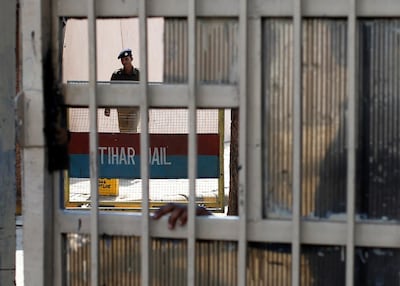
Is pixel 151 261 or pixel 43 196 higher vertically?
pixel 43 196

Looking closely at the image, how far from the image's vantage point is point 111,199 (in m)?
7.41

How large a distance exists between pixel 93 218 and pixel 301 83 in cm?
98

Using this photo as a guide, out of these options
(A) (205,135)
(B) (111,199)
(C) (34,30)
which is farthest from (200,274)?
(B) (111,199)

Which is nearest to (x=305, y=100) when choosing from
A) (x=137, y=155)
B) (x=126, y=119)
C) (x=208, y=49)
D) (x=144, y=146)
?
(x=208, y=49)

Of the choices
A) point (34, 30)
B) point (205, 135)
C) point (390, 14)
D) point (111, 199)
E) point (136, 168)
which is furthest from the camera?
point (111, 199)

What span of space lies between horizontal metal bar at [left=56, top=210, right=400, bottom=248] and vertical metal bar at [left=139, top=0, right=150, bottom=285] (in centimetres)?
4

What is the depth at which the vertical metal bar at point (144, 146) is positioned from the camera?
2.66 metres

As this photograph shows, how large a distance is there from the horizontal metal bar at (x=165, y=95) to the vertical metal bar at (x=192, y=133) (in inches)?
1.2

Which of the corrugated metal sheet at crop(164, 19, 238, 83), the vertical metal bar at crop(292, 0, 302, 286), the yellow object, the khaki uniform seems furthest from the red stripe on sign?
the vertical metal bar at crop(292, 0, 302, 286)

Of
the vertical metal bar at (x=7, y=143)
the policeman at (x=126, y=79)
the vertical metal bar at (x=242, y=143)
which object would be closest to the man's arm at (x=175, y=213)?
the vertical metal bar at (x=242, y=143)

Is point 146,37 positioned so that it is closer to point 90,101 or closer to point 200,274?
point 90,101

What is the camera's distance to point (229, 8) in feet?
8.64

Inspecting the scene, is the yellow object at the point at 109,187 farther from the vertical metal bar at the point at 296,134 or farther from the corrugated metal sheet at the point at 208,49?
the vertical metal bar at the point at 296,134

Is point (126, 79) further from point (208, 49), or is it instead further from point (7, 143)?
point (208, 49)
